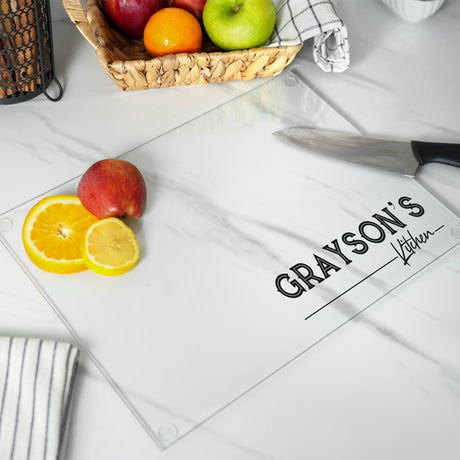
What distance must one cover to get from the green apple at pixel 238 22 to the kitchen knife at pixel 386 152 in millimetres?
151

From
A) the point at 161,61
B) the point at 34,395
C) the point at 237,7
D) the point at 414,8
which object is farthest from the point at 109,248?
the point at 414,8

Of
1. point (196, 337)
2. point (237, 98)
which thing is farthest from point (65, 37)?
point (196, 337)

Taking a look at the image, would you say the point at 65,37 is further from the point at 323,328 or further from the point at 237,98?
the point at 323,328

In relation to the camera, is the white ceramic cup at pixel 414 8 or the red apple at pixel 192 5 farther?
the white ceramic cup at pixel 414 8

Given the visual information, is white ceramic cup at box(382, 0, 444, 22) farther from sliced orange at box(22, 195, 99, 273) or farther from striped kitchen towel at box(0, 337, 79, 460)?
striped kitchen towel at box(0, 337, 79, 460)

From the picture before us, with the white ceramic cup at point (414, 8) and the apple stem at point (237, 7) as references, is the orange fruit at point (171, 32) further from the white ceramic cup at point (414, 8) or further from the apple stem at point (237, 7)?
the white ceramic cup at point (414, 8)

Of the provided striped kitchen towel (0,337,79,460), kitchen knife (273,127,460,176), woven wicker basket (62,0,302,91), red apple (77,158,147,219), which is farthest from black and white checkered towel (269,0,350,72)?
striped kitchen towel (0,337,79,460)

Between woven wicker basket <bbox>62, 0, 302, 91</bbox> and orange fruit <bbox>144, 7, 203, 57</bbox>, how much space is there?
2 cm

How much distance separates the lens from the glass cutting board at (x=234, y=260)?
684 millimetres

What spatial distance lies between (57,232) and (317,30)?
0.45 metres

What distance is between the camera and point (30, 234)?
2.41ft

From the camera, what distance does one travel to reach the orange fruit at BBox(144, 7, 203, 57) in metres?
0.86

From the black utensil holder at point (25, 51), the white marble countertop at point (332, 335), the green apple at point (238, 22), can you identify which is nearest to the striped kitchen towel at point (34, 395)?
the white marble countertop at point (332, 335)

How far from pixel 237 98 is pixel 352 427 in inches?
19.2
